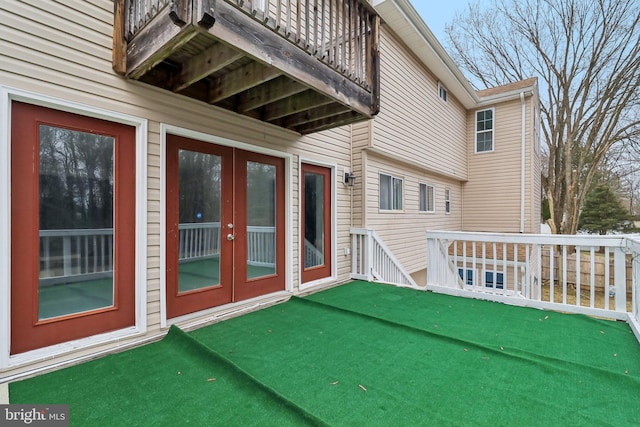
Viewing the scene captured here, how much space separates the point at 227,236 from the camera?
146 inches

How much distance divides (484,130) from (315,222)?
9055 millimetres

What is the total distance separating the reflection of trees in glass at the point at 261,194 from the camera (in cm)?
402

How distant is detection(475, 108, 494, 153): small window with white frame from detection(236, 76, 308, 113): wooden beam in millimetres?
9964

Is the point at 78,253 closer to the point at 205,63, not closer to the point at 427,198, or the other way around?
the point at 205,63

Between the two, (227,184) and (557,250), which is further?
(557,250)

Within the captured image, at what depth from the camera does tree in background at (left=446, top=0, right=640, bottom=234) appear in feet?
37.0

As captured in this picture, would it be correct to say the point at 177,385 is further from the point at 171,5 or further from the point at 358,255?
the point at 358,255

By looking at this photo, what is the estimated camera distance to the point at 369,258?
18.1ft

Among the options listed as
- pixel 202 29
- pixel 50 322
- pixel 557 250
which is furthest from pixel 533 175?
pixel 50 322

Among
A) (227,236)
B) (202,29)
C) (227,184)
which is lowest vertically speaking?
(227,236)

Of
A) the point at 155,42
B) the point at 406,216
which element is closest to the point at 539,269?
the point at 406,216

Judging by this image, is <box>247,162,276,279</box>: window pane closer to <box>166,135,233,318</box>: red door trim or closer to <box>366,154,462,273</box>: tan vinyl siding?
<box>166,135,233,318</box>: red door trim

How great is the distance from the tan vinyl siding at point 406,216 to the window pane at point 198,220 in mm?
3136

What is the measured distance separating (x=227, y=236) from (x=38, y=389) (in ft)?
6.64
